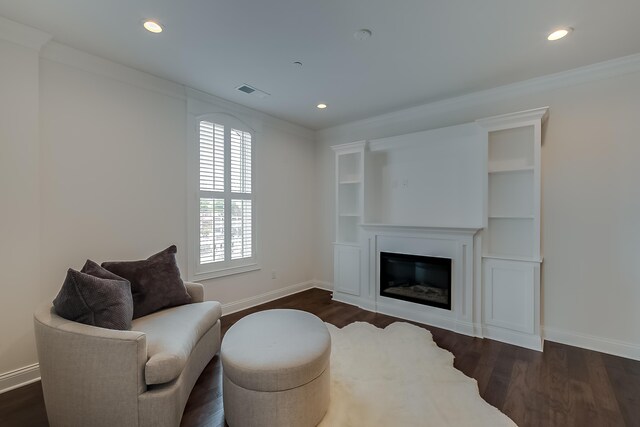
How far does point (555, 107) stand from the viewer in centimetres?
308

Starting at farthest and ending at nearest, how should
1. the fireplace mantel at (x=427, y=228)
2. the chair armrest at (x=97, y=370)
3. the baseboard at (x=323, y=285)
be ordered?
1. the baseboard at (x=323, y=285)
2. the fireplace mantel at (x=427, y=228)
3. the chair armrest at (x=97, y=370)

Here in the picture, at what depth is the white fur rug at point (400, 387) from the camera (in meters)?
1.89

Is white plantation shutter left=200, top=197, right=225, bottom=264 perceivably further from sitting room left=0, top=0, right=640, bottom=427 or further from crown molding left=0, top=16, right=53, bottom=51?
crown molding left=0, top=16, right=53, bottom=51

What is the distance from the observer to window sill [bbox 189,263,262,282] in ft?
11.6

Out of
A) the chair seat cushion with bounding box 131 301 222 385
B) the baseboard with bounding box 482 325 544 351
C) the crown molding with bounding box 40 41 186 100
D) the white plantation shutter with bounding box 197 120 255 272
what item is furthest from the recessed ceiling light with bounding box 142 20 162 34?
the baseboard with bounding box 482 325 544 351

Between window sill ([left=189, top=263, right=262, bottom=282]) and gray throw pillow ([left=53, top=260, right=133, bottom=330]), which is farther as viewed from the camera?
window sill ([left=189, top=263, right=262, bottom=282])

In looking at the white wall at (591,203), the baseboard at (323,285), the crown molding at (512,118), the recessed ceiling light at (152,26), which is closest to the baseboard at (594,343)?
the white wall at (591,203)

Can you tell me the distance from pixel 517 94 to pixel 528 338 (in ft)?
8.67

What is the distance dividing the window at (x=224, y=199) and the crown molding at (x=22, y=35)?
1.47m

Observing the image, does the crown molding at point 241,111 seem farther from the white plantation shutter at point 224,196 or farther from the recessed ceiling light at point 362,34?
the recessed ceiling light at point 362,34

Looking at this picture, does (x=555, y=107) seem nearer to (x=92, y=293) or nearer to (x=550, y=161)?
(x=550, y=161)

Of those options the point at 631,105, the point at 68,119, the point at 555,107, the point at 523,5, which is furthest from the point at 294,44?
the point at 631,105

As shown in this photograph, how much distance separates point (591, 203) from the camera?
A: 2.91 m

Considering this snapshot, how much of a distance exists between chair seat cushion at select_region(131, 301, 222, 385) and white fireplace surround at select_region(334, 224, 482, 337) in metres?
2.22
